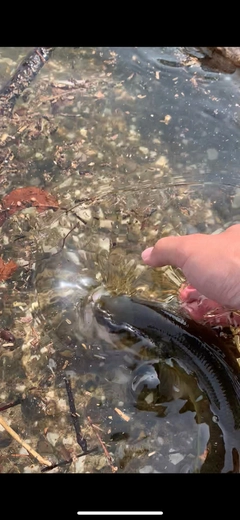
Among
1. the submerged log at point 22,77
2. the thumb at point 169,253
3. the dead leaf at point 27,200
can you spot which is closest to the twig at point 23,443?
the thumb at point 169,253

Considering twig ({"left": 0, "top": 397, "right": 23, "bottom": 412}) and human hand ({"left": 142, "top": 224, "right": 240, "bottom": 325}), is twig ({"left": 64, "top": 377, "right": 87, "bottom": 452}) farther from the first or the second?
human hand ({"left": 142, "top": 224, "right": 240, "bottom": 325})

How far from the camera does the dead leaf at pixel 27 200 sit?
10.5 ft

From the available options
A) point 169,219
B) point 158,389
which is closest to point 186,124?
point 169,219

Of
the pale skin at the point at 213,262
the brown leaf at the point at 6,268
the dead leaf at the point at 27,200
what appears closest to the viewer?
the pale skin at the point at 213,262

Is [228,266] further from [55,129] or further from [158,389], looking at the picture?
[55,129]

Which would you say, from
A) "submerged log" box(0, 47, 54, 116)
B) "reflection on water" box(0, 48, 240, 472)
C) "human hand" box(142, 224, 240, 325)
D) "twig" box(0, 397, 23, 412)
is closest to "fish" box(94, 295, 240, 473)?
"reflection on water" box(0, 48, 240, 472)

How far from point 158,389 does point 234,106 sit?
2.12 meters

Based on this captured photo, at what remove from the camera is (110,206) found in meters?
3.22

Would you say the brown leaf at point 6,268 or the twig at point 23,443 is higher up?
the brown leaf at point 6,268

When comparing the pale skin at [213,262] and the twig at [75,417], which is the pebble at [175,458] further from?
the pale skin at [213,262]

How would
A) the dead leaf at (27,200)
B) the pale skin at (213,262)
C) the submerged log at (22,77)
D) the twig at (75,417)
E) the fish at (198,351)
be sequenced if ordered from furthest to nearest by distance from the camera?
the submerged log at (22,77), the dead leaf at (27,200), the twig at (75,417), the fish at (198,351), the pale skin at (213,262)

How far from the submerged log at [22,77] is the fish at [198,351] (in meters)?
1.71

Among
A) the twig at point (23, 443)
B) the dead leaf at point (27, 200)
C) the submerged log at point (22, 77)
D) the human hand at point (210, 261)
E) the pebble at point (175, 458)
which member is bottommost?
the twig at point (23, 443)

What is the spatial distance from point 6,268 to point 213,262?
1.31 meters
